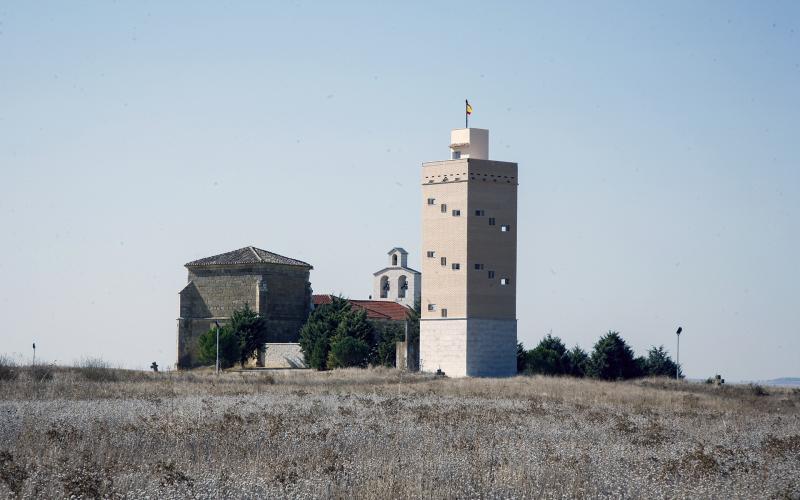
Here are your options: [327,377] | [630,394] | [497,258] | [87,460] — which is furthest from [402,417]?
[497,258]

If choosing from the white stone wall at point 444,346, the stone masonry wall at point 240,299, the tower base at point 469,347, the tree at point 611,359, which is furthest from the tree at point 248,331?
the tree at point 611,359

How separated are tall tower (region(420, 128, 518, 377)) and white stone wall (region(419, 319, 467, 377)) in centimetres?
5

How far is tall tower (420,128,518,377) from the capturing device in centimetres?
5338

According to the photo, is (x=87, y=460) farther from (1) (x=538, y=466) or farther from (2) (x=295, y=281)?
(2) (x=295, y=281)

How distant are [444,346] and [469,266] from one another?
165 inches

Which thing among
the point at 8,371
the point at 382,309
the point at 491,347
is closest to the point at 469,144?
the point at 491,347

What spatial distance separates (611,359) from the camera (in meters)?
57.4

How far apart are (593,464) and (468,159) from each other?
40006mm

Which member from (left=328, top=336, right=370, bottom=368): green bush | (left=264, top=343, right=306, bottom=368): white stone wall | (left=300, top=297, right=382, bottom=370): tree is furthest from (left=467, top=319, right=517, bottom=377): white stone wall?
(left=264, top=343, right=306, bottom=368): white stone wall

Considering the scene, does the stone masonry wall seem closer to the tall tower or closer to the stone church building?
the stone church building

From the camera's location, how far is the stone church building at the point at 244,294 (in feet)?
204

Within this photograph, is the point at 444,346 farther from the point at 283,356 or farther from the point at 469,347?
the point at 283,356

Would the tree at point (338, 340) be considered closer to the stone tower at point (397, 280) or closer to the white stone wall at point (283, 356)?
the white stone wall at point (283, 356)

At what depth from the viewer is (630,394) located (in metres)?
37.1
